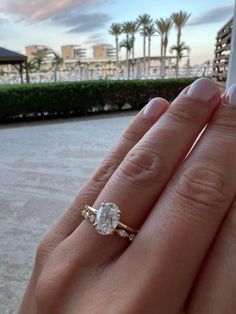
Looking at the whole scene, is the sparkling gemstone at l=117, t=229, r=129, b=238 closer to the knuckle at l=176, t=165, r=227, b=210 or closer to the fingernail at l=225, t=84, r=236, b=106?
the knuckle at l=176, t=165, r=227, b=210

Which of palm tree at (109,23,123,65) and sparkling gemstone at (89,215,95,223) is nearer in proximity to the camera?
sparkling gemstone at (89,215,95,223)

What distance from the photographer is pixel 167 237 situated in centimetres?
43

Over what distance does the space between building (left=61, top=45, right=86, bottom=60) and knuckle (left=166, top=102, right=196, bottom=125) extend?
1287 inches

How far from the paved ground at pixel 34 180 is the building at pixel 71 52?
1056 inches

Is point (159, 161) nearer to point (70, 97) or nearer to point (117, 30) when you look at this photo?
point (70, 97)

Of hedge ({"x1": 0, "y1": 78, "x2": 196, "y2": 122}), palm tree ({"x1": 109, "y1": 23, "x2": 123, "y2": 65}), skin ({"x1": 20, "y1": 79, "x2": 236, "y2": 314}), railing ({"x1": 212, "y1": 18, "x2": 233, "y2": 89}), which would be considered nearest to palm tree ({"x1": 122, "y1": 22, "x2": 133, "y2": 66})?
palm tree ({"x1": 109, "y1": 23, "x2": 123, "y2": 65})

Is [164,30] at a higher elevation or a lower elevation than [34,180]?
higher

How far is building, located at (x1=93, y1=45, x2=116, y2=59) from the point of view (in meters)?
32.6

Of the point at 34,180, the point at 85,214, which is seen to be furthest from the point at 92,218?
the point at 34,180

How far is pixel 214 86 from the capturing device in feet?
1.57

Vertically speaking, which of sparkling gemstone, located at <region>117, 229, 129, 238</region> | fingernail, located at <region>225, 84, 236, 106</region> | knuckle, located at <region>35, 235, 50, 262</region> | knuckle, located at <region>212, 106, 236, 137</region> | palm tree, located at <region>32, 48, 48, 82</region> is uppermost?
palm tree, located at <region>32, 48, 48, 82</region>

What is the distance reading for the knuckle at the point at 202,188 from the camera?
43cm

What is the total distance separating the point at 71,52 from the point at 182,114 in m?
34.3

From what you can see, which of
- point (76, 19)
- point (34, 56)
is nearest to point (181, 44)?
point (76, 19)
